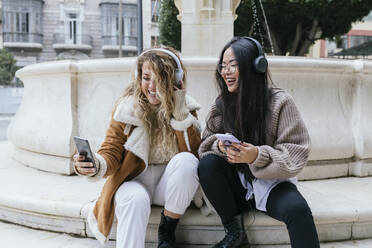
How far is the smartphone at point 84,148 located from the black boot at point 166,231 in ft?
1.63

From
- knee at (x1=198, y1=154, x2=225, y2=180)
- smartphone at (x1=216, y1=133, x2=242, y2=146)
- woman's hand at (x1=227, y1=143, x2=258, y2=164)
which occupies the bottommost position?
knee at (x1=198, y1=154, x2=225, y2=180)

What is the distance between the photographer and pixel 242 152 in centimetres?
166

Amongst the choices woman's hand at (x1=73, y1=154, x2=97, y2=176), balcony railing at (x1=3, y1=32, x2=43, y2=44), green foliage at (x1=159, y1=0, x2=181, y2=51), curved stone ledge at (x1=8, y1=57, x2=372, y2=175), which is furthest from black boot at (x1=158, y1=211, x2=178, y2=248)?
balcony railing at (x1=3, y1=32, x2=43, y2=44)

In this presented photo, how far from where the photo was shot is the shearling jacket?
188 centimetres

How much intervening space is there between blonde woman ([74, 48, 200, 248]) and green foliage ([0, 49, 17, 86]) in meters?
24.4

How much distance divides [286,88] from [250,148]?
139 centimetres

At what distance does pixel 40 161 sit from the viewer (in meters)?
3.25

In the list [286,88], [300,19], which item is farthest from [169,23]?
[286,88]

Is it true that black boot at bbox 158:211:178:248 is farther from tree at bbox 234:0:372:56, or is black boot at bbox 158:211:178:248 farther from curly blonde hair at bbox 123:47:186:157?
tree at bbox 234:0:372:56

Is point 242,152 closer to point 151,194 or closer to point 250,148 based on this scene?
point 250,148

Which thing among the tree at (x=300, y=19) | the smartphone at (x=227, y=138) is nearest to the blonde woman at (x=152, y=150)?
the smartphone at (x=227, y=138)

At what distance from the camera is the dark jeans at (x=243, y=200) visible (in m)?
1.60

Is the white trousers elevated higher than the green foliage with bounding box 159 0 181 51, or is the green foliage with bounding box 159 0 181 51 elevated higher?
the green foliage with bounding box 159 0 181 51

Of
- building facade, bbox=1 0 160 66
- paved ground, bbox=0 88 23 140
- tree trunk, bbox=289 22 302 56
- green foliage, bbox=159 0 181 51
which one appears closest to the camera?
green foliage, bbox=159 0 181 51
